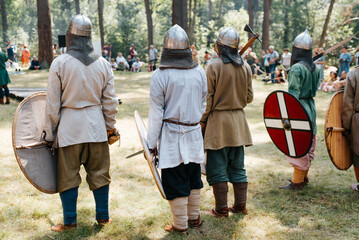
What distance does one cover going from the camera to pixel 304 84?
4543 millimetres

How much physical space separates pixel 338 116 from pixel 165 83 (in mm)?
2278

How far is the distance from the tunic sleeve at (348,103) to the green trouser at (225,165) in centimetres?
135

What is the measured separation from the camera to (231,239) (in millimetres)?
3430

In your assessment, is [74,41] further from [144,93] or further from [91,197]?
[144,93]

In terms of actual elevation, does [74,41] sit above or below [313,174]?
above

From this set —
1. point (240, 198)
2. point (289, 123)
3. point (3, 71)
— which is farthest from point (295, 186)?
point (3, 71)

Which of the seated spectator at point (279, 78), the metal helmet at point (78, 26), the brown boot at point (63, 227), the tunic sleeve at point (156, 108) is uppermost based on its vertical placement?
the metal helmet at point (78, 26)

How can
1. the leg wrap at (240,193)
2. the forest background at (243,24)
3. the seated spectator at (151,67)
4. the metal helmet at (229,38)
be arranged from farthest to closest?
the forest background at (243,24) → the seated spectator at (151,67) → the leg wrap at (240,193) → the metal helmet at (229,38)

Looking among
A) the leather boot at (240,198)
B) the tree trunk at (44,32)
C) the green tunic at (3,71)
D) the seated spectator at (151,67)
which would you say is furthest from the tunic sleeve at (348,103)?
the seated spectator at (151,67)

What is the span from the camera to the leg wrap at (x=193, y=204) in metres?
3.56

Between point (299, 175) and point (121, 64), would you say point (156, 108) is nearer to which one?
point (299, 175)

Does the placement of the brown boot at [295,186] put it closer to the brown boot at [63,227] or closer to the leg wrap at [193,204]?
the leg wrap at [193,204]

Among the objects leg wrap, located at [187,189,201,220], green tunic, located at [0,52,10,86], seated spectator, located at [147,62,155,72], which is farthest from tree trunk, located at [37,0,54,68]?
leg wrap, located at [187,189,201,220]

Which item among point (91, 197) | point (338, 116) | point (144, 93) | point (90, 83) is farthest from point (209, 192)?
point (144, 93)
